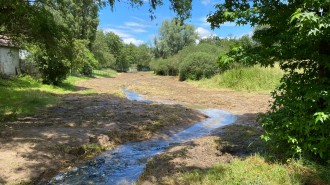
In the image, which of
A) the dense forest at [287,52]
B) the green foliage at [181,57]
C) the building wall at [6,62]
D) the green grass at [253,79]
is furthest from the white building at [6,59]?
the green foliage at [181,57]

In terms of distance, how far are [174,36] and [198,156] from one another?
157 ft

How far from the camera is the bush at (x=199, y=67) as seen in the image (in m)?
28.5

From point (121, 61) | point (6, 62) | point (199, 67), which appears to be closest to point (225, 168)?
point (6, 62)

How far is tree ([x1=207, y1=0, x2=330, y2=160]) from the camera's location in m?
3.28

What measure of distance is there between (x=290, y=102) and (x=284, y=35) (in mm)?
1270

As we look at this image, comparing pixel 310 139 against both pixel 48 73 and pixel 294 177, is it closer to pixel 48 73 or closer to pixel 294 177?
pixel 294 177

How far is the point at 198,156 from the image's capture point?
15.8 feet

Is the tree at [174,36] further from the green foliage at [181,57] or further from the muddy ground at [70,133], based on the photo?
the muddy ground at [70,133]

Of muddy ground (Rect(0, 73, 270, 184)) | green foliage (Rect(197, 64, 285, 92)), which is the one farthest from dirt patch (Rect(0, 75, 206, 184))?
green foliage (Rect(197, 64, 285, 92))

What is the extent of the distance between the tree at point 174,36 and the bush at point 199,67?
67.5 ft

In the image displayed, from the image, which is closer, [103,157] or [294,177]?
[294,177]

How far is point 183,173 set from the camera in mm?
3990

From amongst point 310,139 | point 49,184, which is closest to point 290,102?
point 310,139

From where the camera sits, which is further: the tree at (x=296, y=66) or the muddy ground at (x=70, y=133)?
the muddy ground at (x=70, y=133)
